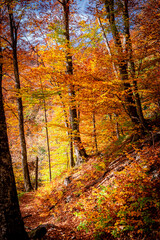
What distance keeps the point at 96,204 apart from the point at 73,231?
1086mm

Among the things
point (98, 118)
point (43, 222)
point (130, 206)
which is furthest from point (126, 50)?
point (98, 118)

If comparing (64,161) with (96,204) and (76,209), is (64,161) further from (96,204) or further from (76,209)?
(96,204)

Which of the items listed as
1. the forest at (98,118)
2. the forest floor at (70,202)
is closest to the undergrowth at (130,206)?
the forest at (98,118)

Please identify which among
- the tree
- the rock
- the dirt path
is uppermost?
the tree

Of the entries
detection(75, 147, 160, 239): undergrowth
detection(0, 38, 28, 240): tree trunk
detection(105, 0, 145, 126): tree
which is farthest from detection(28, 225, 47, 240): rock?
detection(105, 0, 145, 126): tree

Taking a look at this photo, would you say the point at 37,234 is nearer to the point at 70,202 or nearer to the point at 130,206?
the point at 130,206

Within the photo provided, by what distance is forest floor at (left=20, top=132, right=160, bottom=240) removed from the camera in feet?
13.6

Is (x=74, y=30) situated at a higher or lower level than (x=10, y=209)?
higher

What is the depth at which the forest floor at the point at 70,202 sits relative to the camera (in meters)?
4.13

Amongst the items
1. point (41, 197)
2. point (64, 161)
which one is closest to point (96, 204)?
point (41, 197)

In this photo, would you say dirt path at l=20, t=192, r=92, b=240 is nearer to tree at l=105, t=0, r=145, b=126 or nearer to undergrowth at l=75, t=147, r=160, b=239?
undergrowth at l=75, t=147, r=160, b=239

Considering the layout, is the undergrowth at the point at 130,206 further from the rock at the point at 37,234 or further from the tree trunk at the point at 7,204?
the tree trunk at the point at 7,204

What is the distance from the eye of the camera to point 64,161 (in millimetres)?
16250

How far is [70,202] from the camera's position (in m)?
6.55
